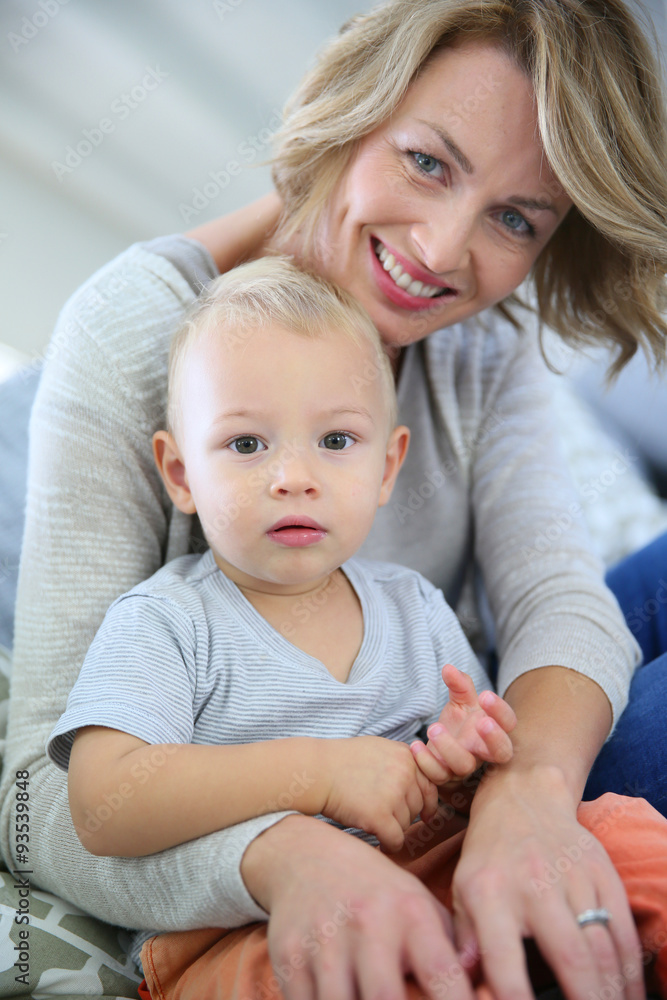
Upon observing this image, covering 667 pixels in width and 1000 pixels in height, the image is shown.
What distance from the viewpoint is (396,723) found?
0.93 metres

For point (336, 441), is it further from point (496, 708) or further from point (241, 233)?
point (241, 233)

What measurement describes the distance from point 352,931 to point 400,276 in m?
0.83

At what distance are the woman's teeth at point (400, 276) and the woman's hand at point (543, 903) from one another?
696 mm

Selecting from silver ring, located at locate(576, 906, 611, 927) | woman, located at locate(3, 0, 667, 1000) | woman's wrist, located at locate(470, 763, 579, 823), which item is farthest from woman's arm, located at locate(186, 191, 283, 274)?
silver ring, located at locate(576, 906, 611, 927)

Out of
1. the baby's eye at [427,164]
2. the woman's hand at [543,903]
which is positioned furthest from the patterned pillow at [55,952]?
the baby's eye at [427,164]

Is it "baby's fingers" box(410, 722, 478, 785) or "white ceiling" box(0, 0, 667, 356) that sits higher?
"white ceiling" box(0, 0, 667, 356)

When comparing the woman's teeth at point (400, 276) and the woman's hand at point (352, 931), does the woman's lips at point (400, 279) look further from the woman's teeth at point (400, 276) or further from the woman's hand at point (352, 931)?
the woman's hand at point (352, 931)

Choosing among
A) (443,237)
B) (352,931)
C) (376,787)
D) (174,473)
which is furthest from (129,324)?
(352,931)

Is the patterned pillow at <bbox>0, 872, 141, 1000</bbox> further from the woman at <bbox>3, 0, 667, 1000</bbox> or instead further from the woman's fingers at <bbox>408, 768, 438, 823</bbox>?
the woman's fingers at <bbox>408, 768, 438, 823</bbox>

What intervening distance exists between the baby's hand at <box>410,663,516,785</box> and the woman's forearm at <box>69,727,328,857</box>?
0.39 ft

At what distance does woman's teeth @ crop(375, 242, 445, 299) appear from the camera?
1.09 metres

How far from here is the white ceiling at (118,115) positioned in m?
1.94

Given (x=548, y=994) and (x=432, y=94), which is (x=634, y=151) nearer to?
(x=432, y=94)

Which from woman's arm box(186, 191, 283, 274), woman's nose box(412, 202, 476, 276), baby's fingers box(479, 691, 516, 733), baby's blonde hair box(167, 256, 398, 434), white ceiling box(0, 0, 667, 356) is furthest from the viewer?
white ceiling box(0, 0, 667, 356)
